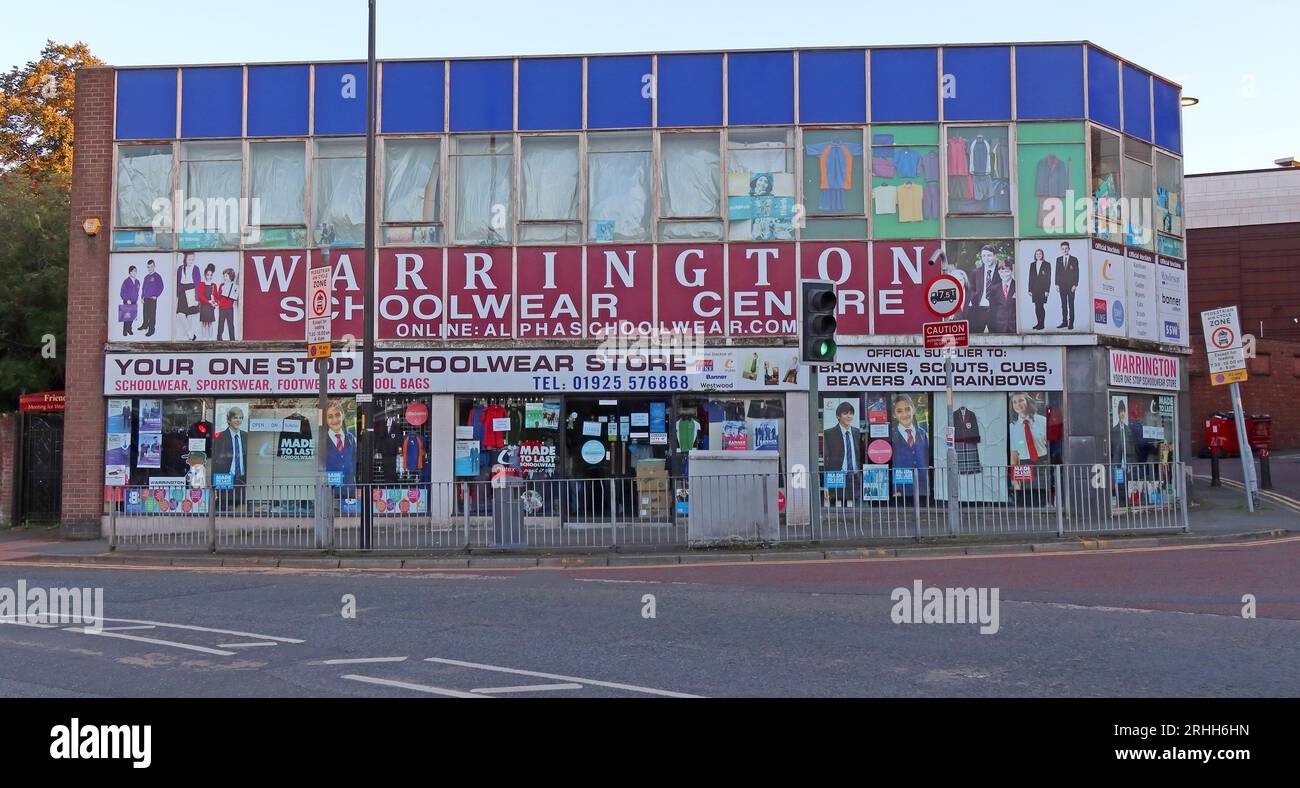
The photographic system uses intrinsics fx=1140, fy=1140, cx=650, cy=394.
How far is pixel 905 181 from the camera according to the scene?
21.3m

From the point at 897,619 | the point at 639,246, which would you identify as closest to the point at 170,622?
the point at 897,619

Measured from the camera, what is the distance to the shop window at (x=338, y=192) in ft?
71.4

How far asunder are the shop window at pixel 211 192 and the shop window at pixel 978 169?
41.6 feet

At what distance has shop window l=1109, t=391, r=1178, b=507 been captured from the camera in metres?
18.0

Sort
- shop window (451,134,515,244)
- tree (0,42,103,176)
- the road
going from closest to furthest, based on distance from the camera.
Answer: the road → shop window (451,134,515,244) → tree (0,42,103,176)

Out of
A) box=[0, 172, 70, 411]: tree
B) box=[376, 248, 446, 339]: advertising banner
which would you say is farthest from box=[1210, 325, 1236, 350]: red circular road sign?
box=[0, 172, 70, 411]: tree

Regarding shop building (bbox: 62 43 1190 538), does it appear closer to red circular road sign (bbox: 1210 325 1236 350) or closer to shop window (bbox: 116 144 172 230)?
shop window (bbox: 116 144 172 230)

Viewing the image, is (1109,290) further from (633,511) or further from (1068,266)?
(633,511)

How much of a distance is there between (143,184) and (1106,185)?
1853cm

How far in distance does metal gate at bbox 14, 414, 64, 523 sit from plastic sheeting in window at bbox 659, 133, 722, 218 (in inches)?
522

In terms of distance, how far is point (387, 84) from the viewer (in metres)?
22.0

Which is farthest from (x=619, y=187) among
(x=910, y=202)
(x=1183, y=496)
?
(x=1183, y=496)

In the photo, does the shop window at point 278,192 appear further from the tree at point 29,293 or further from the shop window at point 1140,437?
the shop window at point 1140,437
